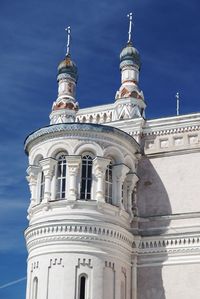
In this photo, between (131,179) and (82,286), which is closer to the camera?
(82,286)

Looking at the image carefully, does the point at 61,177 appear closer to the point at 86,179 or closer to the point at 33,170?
the point at 86,179

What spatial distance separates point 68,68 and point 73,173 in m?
7.64

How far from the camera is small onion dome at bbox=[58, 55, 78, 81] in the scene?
2576 cm

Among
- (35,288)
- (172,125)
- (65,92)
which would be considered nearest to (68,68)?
(65,92)

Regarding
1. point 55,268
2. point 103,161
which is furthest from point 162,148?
point 55,268

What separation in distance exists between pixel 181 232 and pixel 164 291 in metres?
1.67

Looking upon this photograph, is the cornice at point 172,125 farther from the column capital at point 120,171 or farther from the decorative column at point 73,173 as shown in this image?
the decorative column at point 73,173

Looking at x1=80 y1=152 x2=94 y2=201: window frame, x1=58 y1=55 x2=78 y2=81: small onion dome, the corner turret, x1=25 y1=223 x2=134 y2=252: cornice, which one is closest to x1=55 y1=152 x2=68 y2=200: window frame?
x1=80 y1=152 x2=94 y2=201: window frame

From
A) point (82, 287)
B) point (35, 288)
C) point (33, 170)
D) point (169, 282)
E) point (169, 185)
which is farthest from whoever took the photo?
point (169, 185)

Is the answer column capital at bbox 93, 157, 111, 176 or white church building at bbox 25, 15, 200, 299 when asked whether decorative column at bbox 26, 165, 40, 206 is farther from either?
column capital at bbox 93, 157, 111, 176

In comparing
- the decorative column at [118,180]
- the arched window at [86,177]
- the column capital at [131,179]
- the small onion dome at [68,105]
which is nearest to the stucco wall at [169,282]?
the decorative column at [118,180]

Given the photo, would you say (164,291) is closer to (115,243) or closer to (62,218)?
(115,243)

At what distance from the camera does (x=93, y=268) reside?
59.8 feet

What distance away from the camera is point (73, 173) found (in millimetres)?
19078
